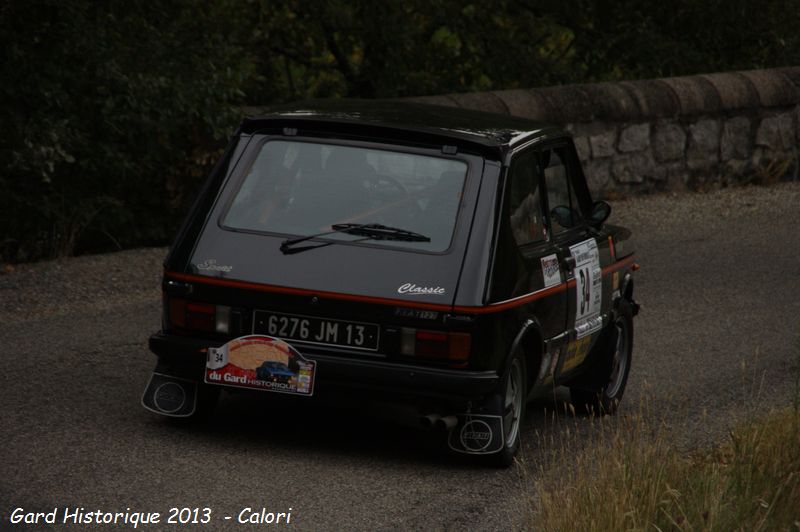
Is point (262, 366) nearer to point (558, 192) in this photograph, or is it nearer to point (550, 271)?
point (550, 271)

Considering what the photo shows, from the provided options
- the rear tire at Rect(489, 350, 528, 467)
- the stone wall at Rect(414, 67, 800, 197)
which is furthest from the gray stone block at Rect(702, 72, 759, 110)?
the rear tire at Rect(489, 350, 528, 467)

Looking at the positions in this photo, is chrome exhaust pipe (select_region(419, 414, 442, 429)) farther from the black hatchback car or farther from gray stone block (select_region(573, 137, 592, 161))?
gray stone block (select_region(573, 137, 592, 161))

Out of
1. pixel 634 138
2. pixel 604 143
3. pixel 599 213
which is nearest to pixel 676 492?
pixel 599 213

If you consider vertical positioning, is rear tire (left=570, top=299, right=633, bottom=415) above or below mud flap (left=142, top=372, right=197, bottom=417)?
below

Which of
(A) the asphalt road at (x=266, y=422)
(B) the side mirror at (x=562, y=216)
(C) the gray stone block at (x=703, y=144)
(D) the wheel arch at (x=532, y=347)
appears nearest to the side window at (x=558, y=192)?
(B) the side mirror at (x=562, y=216)

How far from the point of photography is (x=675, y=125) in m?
17.8

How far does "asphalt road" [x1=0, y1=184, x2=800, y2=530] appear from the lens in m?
6.29

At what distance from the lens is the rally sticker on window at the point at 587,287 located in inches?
319

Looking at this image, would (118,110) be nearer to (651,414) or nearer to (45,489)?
(651,414)

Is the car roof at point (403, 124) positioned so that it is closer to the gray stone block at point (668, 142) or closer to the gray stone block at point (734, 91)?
the gray stone block at point (668, 142)

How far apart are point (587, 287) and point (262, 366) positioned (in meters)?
2.09

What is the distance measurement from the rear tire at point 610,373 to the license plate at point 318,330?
2.15 metres

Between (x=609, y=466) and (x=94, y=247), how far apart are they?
302 inches

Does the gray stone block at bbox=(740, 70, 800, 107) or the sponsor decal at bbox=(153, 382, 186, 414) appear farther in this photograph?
the gray stone block at bbox=(740, 70, 800, 107)
